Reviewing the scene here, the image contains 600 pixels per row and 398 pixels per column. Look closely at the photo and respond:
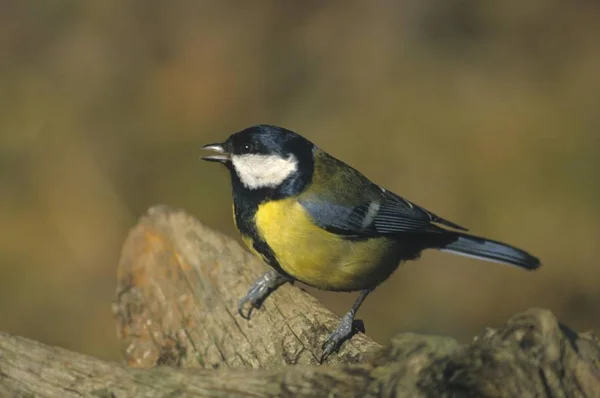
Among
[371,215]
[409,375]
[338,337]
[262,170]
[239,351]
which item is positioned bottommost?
[239,351]

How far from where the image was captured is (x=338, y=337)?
2488 millimetres

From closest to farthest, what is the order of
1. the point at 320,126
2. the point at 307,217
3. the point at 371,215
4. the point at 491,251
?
the point at 307,217, the point at 371,215, the point at 491,251, the point at 320,126

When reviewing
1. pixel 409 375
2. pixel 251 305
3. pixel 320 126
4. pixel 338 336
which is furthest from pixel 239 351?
pixel 320 126

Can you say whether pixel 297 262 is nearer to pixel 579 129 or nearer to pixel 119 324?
pixel 119 324

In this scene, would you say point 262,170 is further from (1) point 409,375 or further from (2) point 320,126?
(2) point 320,126

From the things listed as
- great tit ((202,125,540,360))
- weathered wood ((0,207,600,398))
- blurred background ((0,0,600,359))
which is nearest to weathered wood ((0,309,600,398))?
weathered wood ((0,207,600,398))

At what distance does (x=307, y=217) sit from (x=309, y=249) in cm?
11

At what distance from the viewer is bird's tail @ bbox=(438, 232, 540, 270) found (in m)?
3.18

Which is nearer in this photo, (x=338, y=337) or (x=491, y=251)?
(x=338, y=337)

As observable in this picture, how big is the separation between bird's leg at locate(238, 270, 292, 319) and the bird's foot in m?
0.35

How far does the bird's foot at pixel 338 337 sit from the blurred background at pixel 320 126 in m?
1.68

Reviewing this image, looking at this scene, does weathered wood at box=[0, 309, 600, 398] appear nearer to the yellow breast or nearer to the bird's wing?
the yellow breast

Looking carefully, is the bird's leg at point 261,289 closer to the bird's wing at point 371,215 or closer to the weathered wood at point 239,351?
the weathered wood at point 239,351

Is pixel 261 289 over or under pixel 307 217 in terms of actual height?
under
